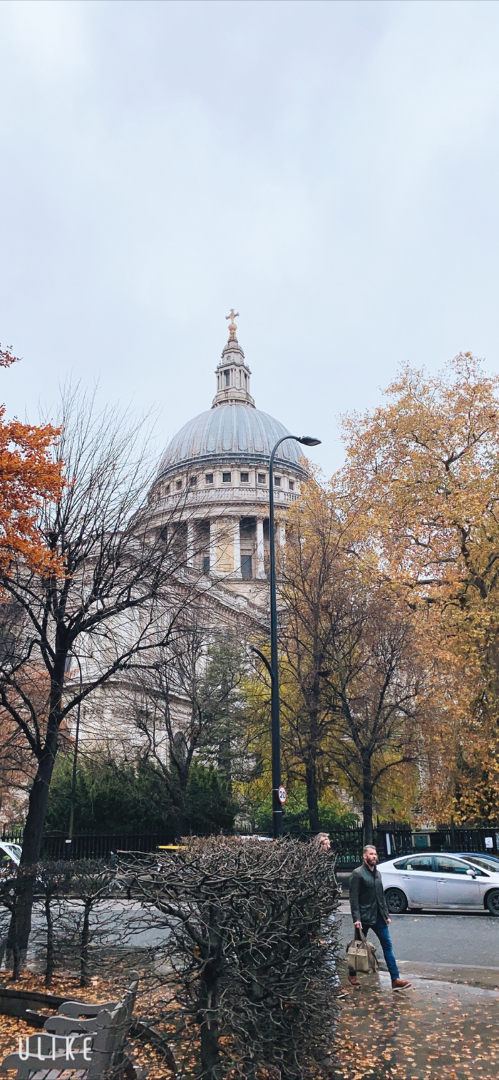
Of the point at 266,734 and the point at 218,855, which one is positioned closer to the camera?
the point at 218,855

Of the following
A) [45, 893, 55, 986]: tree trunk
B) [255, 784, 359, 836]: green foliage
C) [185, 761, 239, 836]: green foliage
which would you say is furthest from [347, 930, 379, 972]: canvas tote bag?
[255, 784, 359, 836]: green foliage

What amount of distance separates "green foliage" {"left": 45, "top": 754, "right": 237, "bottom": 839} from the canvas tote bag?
19681 millimetres

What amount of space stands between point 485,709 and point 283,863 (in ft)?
71.2

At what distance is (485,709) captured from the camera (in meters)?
26.5

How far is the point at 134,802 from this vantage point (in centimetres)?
2977

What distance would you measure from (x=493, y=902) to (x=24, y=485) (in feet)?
43.3

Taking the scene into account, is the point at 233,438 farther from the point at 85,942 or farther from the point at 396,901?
the point at 85,942

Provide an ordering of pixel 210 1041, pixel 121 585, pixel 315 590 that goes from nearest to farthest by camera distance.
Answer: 1. pixel 210 1041
2. pixel 121 585
3. pixel 315 590

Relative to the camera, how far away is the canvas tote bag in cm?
910

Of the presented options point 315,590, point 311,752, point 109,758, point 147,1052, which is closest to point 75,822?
point 109,758

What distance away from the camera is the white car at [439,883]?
1802cm

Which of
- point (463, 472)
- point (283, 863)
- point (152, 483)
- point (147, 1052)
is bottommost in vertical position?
point (147, 1052)

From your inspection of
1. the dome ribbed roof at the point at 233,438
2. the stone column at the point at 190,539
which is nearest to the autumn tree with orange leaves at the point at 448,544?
the stone column at the point at 190,539

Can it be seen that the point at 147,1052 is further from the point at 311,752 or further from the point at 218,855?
the point at 311,752
